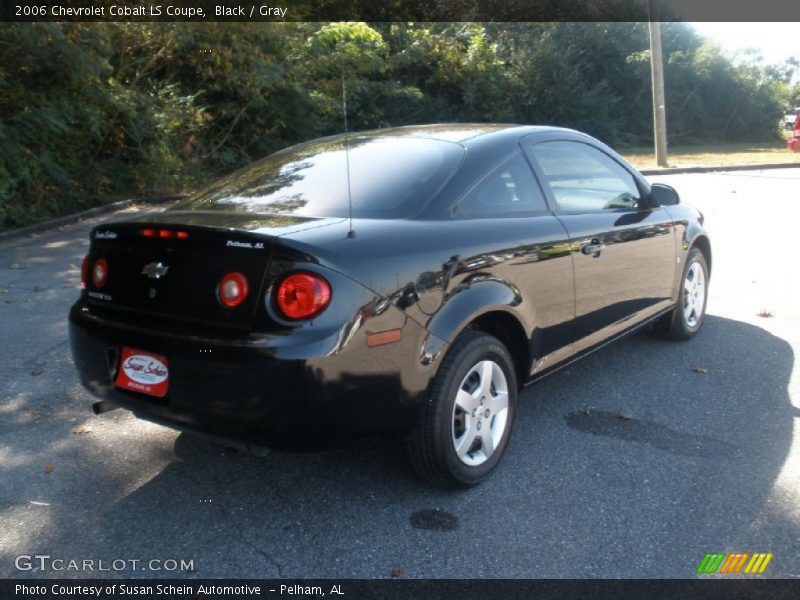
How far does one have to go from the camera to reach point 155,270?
3.43 meters

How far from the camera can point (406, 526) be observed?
3.40 metres

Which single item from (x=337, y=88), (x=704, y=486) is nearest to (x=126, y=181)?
(x=337, y=88)

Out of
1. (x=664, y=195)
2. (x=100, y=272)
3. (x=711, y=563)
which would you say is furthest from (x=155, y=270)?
(x=664, y=195)

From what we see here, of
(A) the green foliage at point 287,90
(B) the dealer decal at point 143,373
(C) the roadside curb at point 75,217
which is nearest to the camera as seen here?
(B) the dealer decal at point 143,373

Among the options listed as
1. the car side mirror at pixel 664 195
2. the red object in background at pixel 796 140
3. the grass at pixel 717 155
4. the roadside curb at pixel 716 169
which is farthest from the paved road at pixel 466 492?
the red object in background at pixel 796 140

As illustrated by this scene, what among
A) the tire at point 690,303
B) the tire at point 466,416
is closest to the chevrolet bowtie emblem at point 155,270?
the tire at point 466,416

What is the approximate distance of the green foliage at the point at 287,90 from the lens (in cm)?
1202

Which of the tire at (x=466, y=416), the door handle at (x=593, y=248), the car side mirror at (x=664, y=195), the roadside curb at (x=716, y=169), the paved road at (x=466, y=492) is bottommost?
the paved road at (x=466, y=492)

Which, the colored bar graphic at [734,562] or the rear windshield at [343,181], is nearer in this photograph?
the colored bar graphic at [734,562]

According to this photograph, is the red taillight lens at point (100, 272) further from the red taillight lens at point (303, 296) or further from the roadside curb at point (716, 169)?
the roadside curb at point (716, 169)

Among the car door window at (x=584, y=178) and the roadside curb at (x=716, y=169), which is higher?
the car door window at (x=584, y=178)

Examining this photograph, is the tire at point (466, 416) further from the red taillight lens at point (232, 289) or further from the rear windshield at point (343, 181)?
the red taillight lens at point (232, 289)

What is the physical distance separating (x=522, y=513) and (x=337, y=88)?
19339 mm

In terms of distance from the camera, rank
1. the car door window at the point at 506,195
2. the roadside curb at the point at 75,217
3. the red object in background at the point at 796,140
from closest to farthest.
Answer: the car door window at the point at 506,195 → the roadside curb at the point at 75,217 → the red object in background at the point at 796,140
